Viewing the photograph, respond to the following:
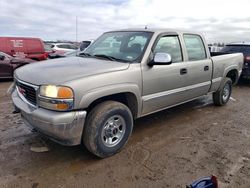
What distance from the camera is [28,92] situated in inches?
131

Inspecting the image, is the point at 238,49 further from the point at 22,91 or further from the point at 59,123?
the point at 59,123

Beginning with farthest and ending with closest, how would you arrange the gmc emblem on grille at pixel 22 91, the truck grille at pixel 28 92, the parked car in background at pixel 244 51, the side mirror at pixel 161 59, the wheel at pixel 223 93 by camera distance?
the parked car in background at pixel 244 51 → the wheel at pixel 223 93 → the side mirror at pixel 161 59 → the gmc emblem on grille at pixel 22 91 → the truck grille at pixel 28 92

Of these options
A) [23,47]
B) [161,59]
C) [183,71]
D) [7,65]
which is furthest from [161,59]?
[23,47]

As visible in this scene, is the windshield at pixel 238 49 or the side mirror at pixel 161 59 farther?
the windshield at pixel 238 49

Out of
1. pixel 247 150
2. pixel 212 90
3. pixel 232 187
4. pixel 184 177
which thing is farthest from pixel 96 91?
pixel 212 90

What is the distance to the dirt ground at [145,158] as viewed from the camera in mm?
3006

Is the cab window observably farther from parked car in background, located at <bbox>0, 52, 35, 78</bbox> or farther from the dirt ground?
parked car in background, located at <bbox>0, 52, 35, 78</bbox>

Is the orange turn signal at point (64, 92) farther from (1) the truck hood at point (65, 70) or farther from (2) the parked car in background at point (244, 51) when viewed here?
(2) the parked car in background at point (244, 51)

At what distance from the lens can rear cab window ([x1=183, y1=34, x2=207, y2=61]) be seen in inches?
189

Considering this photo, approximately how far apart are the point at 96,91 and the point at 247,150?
2.53 meters

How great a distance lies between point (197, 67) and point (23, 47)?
11.0m

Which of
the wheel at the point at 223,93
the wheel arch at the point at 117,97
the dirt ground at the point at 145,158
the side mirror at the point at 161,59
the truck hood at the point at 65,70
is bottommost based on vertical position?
the dirt ground at the point at 145,158

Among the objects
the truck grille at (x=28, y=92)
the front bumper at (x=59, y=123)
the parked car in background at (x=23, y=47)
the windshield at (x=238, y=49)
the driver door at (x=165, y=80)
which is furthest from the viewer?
the parked car in background at (x=23, y=47)

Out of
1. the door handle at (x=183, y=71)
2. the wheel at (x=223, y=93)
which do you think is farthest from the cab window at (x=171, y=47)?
the wheel at (x=223, y=93)
